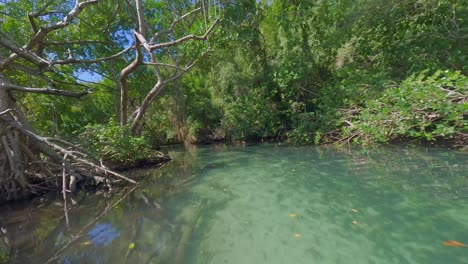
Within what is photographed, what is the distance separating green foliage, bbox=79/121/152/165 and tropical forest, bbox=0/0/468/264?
0.14ft

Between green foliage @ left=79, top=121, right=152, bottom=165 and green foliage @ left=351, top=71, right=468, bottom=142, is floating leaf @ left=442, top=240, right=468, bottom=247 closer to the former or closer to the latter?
green foliage @ left=351, top=71, right=468, bottom=142

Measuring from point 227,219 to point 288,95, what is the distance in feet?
34.6

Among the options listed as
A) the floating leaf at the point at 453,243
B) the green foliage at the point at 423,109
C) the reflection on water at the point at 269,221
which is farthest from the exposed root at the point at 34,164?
the green foliage at the point at 423,109

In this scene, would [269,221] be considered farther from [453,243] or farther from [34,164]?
[34,164]

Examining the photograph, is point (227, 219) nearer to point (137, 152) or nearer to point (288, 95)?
point (137, 152)

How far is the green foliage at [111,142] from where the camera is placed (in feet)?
21.3

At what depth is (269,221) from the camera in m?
2.99

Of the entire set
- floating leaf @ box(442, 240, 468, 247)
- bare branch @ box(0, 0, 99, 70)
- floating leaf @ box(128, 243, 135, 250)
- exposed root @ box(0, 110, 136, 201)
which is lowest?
floating leaf @ box(442, 240, 468, 247)

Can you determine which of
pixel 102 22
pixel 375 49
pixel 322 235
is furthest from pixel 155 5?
pixel 322 235

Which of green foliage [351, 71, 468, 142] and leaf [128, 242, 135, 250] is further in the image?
green foliage [351, 71, 468, 142]

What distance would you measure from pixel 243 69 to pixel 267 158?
8381 mm

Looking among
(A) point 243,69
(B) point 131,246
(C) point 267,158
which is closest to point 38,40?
(B) point 131,246

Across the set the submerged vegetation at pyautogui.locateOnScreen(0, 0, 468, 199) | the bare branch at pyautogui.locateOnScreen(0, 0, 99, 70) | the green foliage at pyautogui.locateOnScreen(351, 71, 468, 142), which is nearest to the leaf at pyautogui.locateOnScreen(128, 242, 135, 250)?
the submerged vegetation at pyautogui.locateOnScreen(0, 0, 468, 199)

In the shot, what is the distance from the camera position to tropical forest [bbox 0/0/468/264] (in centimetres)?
256
